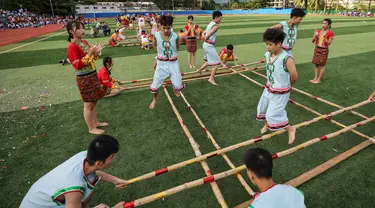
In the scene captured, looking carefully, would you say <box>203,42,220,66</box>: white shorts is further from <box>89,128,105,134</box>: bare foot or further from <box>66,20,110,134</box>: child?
<box>89,128,105,134</box>: bare foot

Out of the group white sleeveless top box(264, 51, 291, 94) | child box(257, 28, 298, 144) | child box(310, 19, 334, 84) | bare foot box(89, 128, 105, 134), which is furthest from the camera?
child box(310, 19, 334, 84)

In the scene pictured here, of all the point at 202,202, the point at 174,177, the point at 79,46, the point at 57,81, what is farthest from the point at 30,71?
the point at 202,202

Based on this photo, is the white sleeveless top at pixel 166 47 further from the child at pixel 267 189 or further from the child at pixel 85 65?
the child at pixel 267 189

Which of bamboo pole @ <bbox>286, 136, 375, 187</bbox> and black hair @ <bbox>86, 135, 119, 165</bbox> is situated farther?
bamboo pole @ <bbox>286, 136, 375, 187</bbox>

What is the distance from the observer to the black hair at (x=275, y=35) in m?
3.24

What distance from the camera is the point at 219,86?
714 cm

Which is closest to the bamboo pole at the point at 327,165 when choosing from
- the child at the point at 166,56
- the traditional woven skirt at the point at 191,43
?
the child at the point at 166,56

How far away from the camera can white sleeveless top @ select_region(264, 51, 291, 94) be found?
11.7 ft

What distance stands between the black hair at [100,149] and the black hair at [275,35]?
2.70 meters

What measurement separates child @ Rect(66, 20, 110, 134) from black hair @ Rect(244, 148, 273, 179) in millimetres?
3312

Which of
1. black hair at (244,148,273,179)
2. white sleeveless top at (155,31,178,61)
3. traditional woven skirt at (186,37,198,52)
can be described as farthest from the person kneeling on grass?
traditional woven skirt at (186,37,198,52)

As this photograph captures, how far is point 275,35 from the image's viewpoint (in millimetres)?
3273

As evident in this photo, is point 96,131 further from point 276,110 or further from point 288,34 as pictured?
point 288,34

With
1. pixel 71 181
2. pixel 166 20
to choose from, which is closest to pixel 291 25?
pixel 166 20
